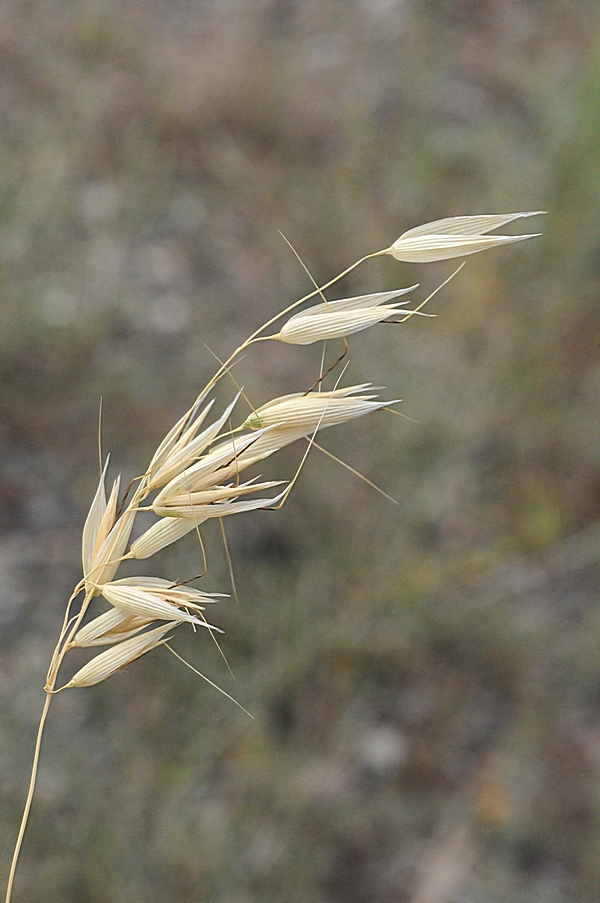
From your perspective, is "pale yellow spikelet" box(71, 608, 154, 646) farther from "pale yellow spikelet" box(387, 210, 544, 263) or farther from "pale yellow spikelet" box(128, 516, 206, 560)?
"pale yellow spikelet" box(387, 210, 544, 263)

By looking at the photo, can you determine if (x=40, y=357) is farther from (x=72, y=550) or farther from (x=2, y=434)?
(x=72, y=550)

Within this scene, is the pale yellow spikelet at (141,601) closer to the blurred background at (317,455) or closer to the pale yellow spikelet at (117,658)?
the pale yellow spikelet at (117,658)

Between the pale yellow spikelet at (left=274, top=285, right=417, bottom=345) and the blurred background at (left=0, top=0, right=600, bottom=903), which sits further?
the blurred background at (left=0, top=0, right=600, bottom=903)

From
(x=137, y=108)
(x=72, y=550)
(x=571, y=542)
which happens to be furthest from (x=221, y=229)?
(x=571, y=542)

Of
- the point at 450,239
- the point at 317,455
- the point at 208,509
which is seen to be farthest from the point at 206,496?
the point at 317,455

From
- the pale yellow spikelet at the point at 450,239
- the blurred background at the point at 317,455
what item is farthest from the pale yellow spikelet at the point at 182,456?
the blurred background at the point at 317,455

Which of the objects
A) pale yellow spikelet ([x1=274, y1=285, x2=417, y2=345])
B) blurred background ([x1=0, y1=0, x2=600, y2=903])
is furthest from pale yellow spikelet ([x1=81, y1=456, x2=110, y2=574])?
blurred background ([x1=0, y1=0, x2=600, y2=903])

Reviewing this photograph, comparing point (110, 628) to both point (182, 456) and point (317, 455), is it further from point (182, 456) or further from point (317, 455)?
point (317, 455)
